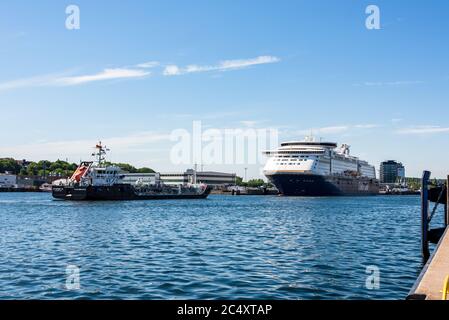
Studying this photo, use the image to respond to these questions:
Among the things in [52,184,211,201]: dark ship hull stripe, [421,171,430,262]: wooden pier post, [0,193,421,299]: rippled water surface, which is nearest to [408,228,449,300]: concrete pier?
[0,193,421,299]: rippled water surface

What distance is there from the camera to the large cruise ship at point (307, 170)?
129500mm

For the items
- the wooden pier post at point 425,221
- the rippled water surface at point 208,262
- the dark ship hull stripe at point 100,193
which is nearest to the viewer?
the rippled water surface at point 208,262

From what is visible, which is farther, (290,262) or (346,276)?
(290,262)

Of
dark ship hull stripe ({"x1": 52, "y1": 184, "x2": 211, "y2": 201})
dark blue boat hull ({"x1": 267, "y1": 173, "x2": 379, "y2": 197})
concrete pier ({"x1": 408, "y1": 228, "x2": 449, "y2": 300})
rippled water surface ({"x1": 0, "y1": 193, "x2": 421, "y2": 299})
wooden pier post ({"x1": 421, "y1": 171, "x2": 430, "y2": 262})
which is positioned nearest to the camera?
concrete pier ({"x1": 408, "y1": 228, "x2": 449, "y2": 300})

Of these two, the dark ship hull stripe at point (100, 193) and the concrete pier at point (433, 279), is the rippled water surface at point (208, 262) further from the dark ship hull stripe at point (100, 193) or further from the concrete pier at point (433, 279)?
the dark ship hull stripe at point (100, 193)

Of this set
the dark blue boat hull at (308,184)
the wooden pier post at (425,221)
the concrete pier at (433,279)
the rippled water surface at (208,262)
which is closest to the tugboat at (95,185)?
the dark blue boat hull at (308,184)

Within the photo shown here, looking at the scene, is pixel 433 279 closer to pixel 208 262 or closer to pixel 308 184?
pixel 208 262

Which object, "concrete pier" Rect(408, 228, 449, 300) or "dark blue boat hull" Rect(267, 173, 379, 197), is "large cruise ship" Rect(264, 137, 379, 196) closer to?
"dark blue boat hull" Rect(267, 173, 379, 197)

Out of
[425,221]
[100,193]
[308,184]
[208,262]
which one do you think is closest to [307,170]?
[308,184]

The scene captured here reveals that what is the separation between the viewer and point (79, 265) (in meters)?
23.8

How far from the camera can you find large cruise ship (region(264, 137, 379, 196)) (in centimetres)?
12950
